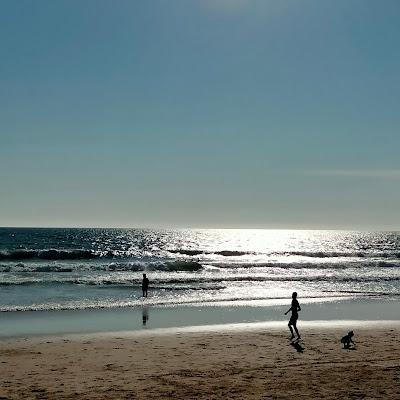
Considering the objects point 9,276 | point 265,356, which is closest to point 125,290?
point 9,276

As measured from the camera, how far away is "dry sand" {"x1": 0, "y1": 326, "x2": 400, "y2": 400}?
430 inches

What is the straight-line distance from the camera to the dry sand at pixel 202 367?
10930mm

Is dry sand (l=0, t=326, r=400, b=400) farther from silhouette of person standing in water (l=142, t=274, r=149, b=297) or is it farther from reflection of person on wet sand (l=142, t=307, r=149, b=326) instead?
silhouette of person standing in water (l=142, t=274, r=149, b=297)

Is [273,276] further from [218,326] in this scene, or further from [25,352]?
[25,352]

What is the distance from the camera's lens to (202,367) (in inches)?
528

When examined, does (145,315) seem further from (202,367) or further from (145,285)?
(202,367)

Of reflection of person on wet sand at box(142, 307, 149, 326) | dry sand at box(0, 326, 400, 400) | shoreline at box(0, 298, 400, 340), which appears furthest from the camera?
reflection of person on wet sand at box(142, 307, 149, 326)

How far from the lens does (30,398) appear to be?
10539mm

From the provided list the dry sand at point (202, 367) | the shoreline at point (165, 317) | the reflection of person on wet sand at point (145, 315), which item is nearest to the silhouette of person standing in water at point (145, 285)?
the shoreline at point (165, 317)

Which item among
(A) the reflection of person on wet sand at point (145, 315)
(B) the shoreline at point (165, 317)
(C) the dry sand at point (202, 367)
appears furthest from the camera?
(A) the reflection of person on wet sand at point (145, 315)

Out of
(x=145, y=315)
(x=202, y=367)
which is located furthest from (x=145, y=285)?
(x=202, y=367)

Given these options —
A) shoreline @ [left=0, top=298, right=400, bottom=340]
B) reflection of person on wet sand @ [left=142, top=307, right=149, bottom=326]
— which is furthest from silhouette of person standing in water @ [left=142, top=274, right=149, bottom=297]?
reflection of person on wet sand @ [left=142, top=307, right=149, bottom=326]

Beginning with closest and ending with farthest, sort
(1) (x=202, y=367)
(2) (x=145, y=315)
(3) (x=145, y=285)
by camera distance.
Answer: (1) (x=202, y=367) → (2) (x=145, y=315) → (3) (x=145, y=285)

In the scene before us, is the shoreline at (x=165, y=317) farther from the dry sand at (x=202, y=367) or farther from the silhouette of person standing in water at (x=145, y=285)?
the silhouette of person standing in water at (x=145, y=285)
